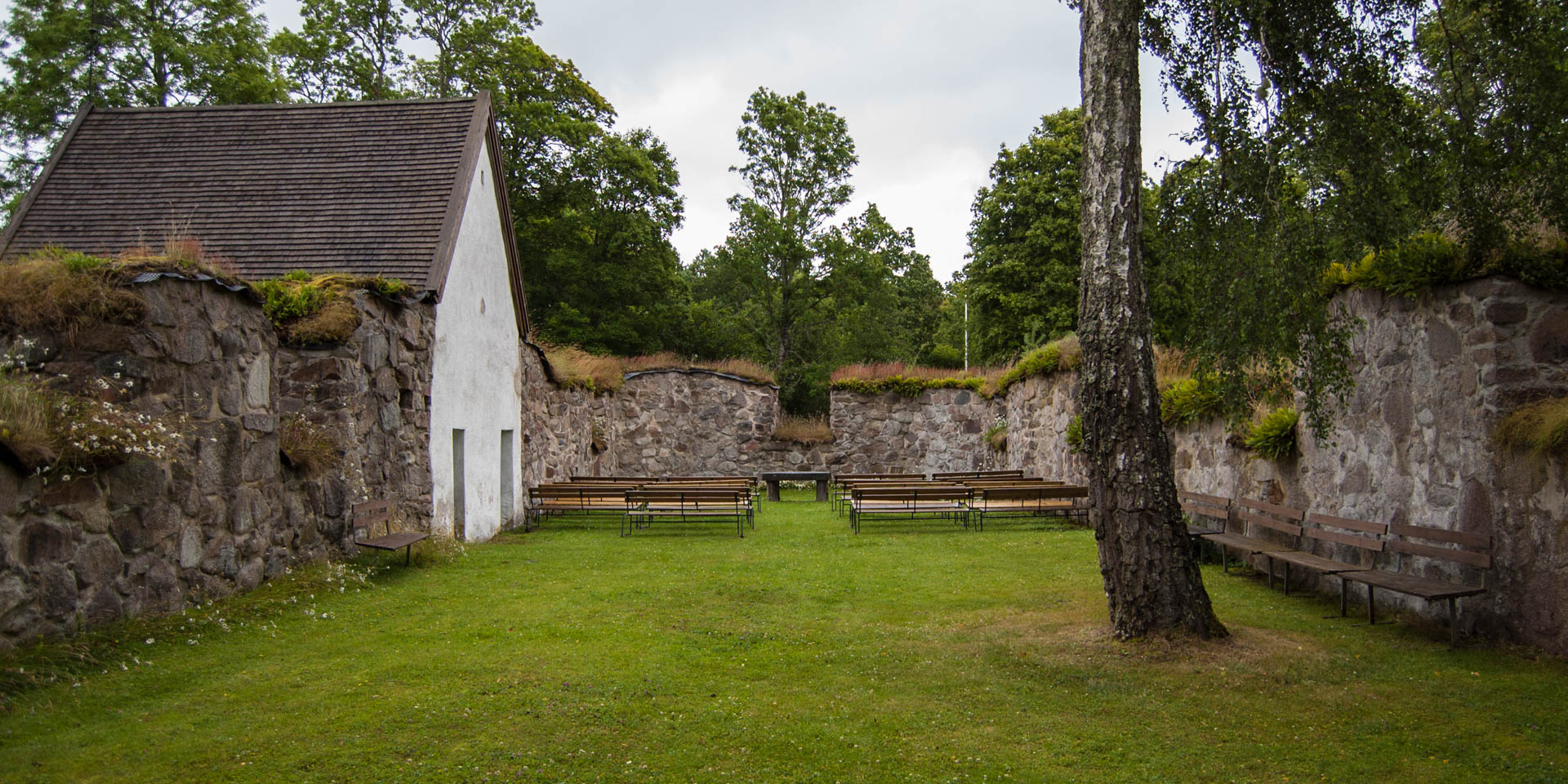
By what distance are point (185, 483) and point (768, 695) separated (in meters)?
4.78

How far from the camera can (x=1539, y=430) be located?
5.43 metres

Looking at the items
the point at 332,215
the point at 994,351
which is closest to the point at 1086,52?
the point at 332,215

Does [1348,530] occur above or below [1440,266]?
below

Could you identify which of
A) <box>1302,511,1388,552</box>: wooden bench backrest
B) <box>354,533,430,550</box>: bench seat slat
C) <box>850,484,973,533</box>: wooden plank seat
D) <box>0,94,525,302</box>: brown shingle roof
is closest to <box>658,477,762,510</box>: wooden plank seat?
<box>850,484,973,533</box>: wooden plank seat

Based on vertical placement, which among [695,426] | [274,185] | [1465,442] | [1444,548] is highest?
[274,185]

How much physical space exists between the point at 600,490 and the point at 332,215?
5437 millimetres

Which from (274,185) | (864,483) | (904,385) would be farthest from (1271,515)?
(904,385)

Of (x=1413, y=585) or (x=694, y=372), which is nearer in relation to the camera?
(x=1413, y=585)

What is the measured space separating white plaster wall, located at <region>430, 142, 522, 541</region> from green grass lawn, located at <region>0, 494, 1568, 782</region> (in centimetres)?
340

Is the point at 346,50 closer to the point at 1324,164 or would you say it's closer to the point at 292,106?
the point at 292,106

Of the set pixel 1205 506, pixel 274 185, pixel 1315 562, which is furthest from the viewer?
pixel 274 185

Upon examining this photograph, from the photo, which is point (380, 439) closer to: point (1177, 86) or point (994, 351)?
point (1177, 86)

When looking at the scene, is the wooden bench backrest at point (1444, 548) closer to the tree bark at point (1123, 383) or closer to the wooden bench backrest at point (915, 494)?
the tree bark at point (1123, 383)

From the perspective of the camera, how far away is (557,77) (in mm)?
28703
